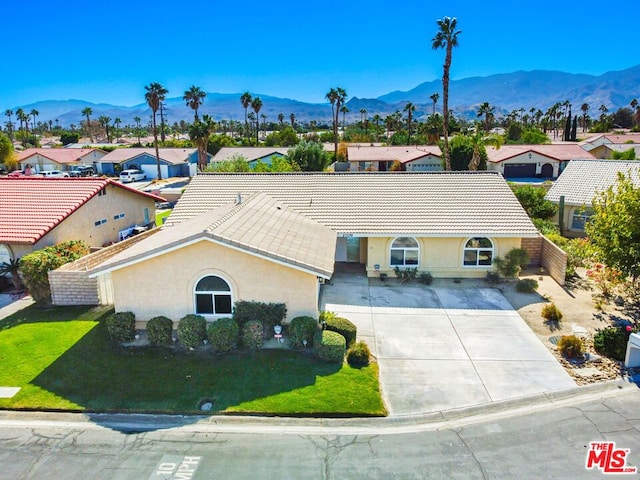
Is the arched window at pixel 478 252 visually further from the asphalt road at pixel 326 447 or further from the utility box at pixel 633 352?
the asphalt road at pixel 326 447

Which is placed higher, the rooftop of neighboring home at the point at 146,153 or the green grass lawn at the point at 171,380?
the rooftop of neighboring home at the point at 146,153

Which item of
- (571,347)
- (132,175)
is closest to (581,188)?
(571,347)

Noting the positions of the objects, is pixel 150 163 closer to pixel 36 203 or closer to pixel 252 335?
pixel 36 203

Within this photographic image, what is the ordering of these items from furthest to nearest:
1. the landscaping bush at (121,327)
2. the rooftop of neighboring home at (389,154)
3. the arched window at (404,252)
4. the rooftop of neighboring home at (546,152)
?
the rooftop of neighboring home at (389,154) → the rooftop of neighboring home at (546,152) → the arched window at (404,252) → the landscaping bush at (121,327)

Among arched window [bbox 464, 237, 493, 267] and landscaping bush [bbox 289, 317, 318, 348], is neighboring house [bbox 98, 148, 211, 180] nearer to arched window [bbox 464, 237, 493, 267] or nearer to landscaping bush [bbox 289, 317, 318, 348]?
arched window [bbox 464, 237, 493, 267]

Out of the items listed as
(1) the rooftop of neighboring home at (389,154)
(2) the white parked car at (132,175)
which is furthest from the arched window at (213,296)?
(2) the white parked car at (132,175)

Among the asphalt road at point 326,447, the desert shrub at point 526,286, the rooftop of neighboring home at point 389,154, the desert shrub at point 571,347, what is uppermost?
the rooftop of neighboring home at point 389,154

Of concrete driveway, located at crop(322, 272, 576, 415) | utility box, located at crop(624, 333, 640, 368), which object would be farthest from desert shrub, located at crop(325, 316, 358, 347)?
utility box, located at crop(624, 333, 640, 368)
